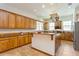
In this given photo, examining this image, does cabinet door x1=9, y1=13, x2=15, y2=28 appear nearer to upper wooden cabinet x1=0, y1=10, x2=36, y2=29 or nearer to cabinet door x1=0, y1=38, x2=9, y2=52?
upper wooden cabinet x1=0, y1=10, x2=36, y2=29

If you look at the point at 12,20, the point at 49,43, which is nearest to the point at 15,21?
the point at 12,20

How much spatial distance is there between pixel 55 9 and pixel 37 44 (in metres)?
1.76

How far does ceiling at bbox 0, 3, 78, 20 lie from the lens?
8.05 feet

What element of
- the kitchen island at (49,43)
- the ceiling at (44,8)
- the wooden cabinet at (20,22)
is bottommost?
the kitchen island at (49,43)

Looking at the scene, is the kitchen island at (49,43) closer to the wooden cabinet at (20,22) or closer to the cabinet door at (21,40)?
the cabinet door at (21,40)

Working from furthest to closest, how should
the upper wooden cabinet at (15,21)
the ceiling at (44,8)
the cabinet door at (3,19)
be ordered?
the upper wooden cabinet at (15,21)
the cabinet door at (3,19)
the ceiling at (44,8)

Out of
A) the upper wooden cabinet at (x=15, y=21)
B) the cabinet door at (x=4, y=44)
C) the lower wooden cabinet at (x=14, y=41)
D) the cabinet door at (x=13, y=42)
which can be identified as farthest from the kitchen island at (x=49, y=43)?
the cabinet door at (x=4, y=44)

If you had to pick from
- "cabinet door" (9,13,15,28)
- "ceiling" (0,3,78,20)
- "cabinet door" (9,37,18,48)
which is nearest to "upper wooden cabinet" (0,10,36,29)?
"cabinet door" (9,13,15,28)

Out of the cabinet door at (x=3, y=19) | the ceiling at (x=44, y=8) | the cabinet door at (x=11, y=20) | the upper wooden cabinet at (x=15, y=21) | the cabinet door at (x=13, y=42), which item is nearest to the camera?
the ceiling at (x=44, y=8)

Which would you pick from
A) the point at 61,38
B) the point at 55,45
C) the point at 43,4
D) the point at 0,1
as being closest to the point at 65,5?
the point at 43,4

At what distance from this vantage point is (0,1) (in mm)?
2338

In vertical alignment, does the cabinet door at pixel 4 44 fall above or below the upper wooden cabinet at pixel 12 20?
below

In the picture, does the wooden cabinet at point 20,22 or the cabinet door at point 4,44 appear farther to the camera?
the wooden cabinet at point 20,22

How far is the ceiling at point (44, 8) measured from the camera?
2.46 m
